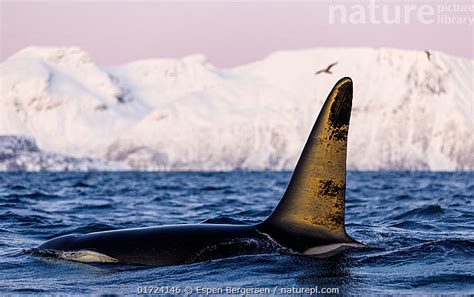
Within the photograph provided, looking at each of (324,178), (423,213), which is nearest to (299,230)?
(324,178)

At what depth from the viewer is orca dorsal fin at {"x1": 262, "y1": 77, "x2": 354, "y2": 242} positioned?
724 centimetres

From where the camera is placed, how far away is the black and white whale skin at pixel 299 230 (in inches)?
287

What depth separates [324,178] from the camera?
289 inches

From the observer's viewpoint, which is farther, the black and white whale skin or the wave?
the wave

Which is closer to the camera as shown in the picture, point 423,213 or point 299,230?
point 299,230

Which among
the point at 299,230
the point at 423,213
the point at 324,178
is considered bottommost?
the point at 423,213

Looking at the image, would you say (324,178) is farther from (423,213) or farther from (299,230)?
(423,213)

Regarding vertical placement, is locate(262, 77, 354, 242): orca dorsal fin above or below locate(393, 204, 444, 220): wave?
above

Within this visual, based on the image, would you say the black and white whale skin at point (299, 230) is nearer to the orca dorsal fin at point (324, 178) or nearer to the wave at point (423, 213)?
the orca dorsal fin at point (324, 178)

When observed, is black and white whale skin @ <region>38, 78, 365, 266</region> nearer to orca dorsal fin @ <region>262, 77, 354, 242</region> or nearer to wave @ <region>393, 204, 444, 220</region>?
orca dorsal fin @ <region>262, 77, 354, 242</region>

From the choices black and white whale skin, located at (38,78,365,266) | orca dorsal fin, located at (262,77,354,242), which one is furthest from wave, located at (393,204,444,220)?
orca dorsal fin, located at (262,77,354,242)

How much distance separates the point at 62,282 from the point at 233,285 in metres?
1.56

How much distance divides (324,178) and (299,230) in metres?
0.56

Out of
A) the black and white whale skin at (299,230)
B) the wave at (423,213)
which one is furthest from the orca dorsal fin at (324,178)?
the wave at (423,213)
